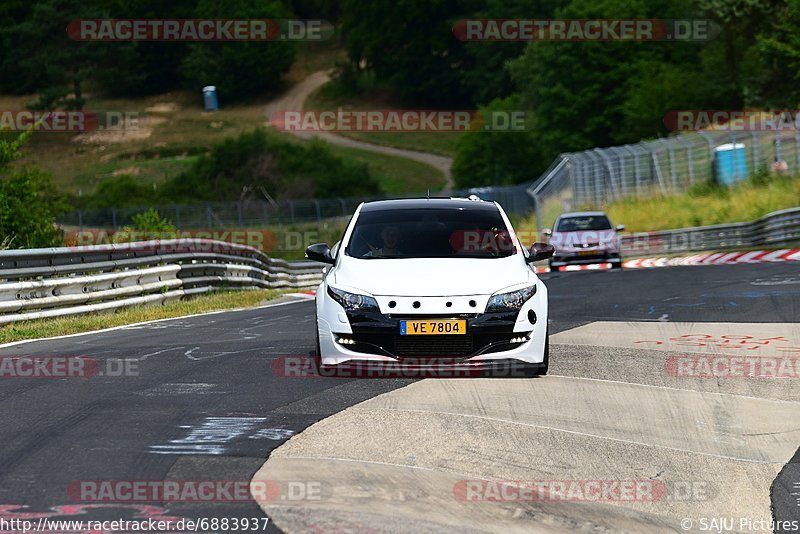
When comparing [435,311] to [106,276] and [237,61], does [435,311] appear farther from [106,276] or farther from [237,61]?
[237,61]

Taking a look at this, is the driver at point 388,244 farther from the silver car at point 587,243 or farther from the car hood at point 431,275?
the silver car at point 587,243

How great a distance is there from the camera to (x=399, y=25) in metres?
126

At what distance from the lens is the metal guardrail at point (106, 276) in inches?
680

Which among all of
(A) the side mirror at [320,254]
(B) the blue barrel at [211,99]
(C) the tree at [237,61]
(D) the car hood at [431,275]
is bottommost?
(D) the car hood at [431,275]

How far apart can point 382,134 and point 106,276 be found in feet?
317

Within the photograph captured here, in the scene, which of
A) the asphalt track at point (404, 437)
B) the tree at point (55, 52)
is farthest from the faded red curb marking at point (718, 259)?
the tree at point (55, 52)

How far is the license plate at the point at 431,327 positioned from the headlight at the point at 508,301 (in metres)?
0.30

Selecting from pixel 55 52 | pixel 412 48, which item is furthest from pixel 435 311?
pixel 412 48

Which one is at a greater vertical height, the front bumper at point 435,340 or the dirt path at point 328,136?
the dirt path at point 328,136

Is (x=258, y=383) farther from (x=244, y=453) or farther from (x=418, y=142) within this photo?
(x=418, y=142)

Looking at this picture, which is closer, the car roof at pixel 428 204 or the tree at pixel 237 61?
the car roof at pixel 428 204

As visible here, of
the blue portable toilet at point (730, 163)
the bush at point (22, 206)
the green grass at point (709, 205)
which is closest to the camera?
the bush at point (22, 206)

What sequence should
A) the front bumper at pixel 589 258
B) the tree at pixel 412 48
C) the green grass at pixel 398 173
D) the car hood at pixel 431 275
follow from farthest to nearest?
the tree at pixel 412 48 < the green grass at pixel 398 173 < the front bumper at pixel 589 258 < the car hood at pixel 431 275

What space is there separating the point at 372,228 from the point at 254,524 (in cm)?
600
